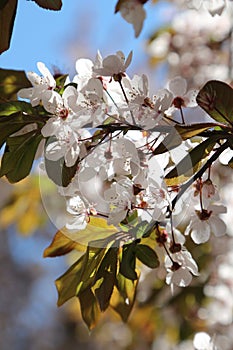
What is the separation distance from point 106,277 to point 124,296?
105 millimetres

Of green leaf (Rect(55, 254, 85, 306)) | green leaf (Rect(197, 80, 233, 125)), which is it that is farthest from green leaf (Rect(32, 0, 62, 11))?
green leaf (Rect(55, 254, 85, 306))

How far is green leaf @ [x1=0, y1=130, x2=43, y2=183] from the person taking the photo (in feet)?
1.76

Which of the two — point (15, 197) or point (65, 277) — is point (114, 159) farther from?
point (15, 197)

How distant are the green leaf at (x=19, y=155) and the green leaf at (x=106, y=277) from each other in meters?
0.10

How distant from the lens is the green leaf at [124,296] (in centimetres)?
61

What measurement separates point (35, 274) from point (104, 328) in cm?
308

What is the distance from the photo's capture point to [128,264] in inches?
21.6

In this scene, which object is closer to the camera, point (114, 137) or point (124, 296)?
point (114, 137)

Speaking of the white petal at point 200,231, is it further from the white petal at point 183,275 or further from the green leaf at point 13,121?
the green leaf at point 13,121

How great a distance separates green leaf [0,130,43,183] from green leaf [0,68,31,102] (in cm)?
12

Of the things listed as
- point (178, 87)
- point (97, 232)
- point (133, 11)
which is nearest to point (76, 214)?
point (97, 232)

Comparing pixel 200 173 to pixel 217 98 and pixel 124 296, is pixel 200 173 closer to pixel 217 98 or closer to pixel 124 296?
pixel 217 98

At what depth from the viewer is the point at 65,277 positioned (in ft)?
2.06

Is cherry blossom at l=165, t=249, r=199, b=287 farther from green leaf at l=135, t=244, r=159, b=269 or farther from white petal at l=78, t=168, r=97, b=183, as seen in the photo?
white petal at l=78, t=168, r=97, b=183
